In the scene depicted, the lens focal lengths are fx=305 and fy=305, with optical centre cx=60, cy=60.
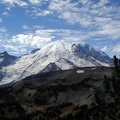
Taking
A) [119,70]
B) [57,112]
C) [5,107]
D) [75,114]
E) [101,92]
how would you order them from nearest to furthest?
[119,70], [75,114], [57,112], [5,107], [101,92]

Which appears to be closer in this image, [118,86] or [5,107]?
[118,86]

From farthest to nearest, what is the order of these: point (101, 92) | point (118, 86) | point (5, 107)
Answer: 1. point (101, 92)
2. point (5, 107)
3. point (118, 86)

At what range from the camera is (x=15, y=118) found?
149625mm

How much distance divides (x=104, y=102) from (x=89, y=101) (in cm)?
2390

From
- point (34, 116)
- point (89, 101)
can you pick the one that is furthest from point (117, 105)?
point (34, 116)

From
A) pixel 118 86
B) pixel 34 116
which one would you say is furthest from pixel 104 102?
pixel 118 86

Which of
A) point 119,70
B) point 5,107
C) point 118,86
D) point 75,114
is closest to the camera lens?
point 119,70

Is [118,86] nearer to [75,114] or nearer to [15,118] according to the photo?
[75,114]

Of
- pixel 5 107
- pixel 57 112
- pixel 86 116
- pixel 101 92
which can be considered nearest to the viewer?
pixel 86 116

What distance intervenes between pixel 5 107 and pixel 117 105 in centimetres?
7124

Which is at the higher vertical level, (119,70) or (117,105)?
(119,70)

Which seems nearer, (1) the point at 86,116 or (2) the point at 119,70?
(2) the point at 119,70

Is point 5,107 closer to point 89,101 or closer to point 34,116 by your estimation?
point 34,116

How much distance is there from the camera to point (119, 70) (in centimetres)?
9069
